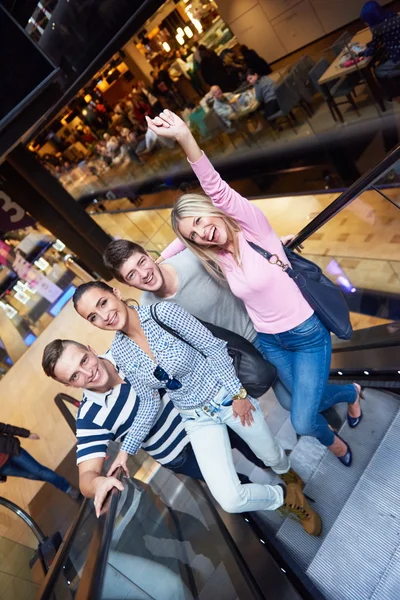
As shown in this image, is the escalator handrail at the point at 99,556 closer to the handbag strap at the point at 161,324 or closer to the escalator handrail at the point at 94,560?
the escalator handrail at the point at 94,560

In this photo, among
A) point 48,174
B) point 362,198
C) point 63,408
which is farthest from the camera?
point 48,174

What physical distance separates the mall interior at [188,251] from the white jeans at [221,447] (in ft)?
0.89

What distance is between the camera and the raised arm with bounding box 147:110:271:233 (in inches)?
82.3

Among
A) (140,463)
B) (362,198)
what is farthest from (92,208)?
(362,198)

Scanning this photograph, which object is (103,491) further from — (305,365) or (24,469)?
(24,469)

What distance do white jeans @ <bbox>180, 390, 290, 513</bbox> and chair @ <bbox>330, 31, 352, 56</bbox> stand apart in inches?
209

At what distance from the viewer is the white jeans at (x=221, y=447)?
2150mm

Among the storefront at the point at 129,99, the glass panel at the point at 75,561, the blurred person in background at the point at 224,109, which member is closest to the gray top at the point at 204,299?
the glass panel at the point at 75,561

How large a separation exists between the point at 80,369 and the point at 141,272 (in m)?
0.56

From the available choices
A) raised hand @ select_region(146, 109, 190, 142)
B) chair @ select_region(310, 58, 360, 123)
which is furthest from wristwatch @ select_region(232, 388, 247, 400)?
chair @ select_region(310, 58, 360, 123)

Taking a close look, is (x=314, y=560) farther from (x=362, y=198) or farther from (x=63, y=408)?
(x=63, y=408)

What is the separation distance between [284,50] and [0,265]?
28.7 ft

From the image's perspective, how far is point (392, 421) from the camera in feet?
8.54

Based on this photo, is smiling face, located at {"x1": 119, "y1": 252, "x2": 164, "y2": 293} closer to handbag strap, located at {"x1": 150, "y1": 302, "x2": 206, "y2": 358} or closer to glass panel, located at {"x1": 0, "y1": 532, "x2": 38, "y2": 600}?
handbag strap, located at {"x1": 150, "y1": 302, "x2": 206, "y2": 358}
